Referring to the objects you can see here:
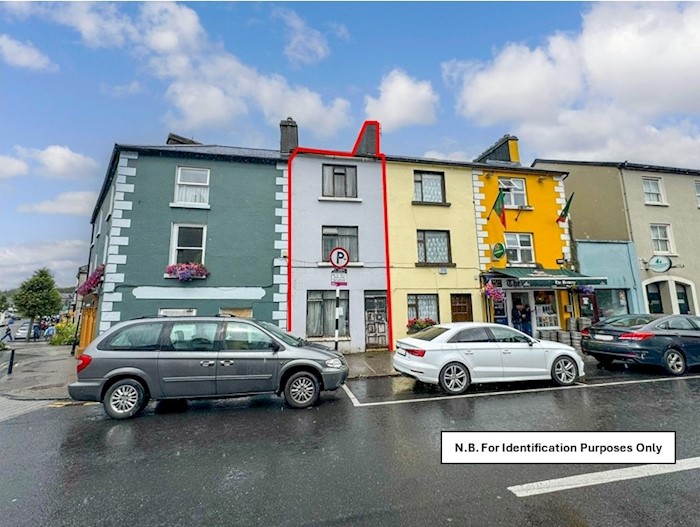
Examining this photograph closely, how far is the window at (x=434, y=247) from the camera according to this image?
15.0 meters

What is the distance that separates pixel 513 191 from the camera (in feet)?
54.0

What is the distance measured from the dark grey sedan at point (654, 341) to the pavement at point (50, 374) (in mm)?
6110

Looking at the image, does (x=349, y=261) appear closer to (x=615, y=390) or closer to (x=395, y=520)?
(x=615, y=390)

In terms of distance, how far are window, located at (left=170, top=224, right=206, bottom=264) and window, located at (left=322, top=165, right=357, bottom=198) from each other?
540cm

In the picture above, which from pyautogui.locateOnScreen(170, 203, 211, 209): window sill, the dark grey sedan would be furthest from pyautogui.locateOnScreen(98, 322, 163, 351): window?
the dark grey sedan

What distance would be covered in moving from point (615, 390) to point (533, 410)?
9.17 feet

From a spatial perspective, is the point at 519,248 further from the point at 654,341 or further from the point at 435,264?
the point at 654,341

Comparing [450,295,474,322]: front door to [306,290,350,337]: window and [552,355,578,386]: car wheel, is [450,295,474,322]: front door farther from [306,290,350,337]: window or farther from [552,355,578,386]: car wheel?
[552,355,578,386]: car wheel

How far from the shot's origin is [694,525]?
2.92 m

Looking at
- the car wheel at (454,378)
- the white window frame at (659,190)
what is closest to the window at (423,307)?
the car wheel at (454,378)

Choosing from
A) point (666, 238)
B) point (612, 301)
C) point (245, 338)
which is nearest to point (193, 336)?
point (245, 338)

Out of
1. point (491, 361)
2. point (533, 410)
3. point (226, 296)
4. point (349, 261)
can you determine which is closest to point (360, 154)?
point (349, 261)

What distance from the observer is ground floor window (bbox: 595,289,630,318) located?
15891 millimetres

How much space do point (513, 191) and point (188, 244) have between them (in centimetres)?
1486
